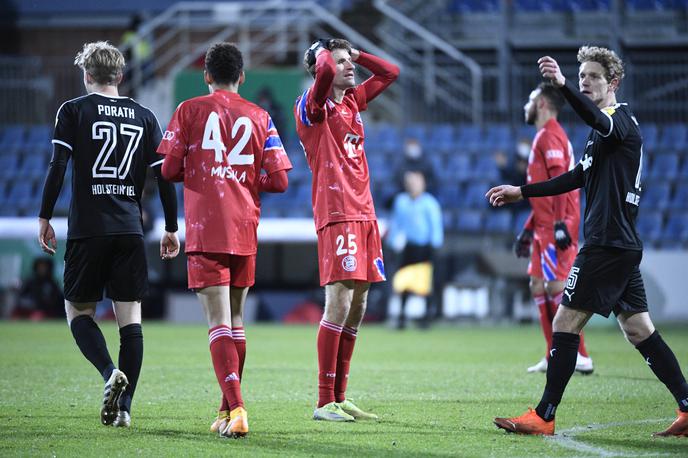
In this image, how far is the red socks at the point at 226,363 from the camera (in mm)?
5957

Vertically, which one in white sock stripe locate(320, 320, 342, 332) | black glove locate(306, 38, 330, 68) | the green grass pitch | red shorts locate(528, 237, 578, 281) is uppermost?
black glove locate(306, 38, 330, 68)

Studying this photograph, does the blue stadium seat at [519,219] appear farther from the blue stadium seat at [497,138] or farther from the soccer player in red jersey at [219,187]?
the soccer player in red jersey at [219,187]

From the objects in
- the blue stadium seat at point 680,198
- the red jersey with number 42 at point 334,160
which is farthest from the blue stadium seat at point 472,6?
the red jersey with number 42 at point 334,160

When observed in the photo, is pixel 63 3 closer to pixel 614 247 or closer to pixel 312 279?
pixel 312 279

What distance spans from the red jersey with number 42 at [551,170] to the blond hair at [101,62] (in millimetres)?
4363

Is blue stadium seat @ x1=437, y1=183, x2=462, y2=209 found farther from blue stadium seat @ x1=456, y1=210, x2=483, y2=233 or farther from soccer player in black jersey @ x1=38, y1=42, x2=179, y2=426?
soccer player in black jersey @ x1=38, y1=42, x2=179, y2=426

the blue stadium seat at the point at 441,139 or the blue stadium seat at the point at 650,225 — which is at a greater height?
the blue stadium seat at the point at 441,139

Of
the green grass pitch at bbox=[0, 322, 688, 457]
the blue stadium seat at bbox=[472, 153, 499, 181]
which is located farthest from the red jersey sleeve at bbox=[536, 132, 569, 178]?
the blue stadium seat at bbox=[472, 153, 499, 181]

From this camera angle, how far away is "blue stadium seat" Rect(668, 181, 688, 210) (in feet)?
63.0

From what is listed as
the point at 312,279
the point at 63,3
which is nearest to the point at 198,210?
the point at 312,279

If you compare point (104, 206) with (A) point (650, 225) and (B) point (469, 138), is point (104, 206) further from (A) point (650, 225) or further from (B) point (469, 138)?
(B) point (469, 138)

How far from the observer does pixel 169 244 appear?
260 inches

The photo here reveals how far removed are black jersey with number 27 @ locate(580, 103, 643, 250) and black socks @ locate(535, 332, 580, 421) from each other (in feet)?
1.86

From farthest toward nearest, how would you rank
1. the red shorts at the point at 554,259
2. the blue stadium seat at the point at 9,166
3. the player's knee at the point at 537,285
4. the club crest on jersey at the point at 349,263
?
the blue stadium seat at the point at 9,166
the player's knee at the point at 537,285
the red shorts at the point at 554,259
the club crest on jersey at the point at 349,263
